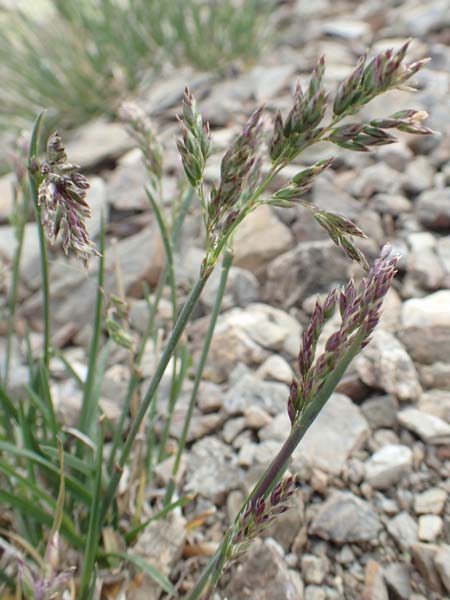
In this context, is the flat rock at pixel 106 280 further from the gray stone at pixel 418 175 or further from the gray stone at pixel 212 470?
the gray stone at pixel 418 175

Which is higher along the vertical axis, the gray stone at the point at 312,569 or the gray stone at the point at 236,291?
the gray stone at the point at 236,291

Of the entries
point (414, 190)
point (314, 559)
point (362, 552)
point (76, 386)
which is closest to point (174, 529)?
point (314, 559)

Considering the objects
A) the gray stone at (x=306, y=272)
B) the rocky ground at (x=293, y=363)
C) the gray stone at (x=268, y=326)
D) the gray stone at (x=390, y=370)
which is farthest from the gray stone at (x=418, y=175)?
the gray stone at (x=390, y=370)

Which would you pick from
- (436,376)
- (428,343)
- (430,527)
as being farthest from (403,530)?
(428,343)

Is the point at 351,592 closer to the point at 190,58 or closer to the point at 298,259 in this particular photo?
the point at 298,259

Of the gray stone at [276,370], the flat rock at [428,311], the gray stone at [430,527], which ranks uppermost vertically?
the flat rock at [428,311]

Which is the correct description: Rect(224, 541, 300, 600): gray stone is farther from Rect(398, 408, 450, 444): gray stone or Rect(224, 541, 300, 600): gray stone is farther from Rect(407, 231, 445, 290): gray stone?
Rect(407, 231, 445, 290): gray stone

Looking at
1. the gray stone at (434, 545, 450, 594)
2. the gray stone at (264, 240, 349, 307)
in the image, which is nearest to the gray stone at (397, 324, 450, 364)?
the gray stone at (264, 240, 349, 307)
